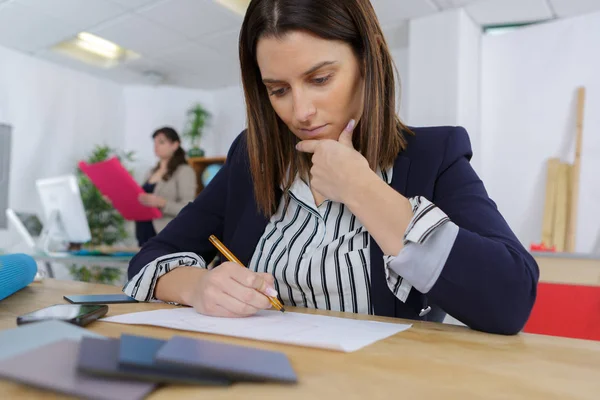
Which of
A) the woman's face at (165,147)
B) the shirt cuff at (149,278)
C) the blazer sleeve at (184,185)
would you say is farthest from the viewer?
the woman's face at (165,147)

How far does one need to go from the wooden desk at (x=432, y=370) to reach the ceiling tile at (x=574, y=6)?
3.96 metres

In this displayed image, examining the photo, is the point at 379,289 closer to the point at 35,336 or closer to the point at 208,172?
the point at 35,336

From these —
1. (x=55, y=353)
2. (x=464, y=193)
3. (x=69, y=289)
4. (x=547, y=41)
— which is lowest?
(x=69, y=289)

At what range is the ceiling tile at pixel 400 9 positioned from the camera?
3889mm

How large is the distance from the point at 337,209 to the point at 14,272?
24.5 inches

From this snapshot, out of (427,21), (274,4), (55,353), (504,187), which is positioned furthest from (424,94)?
(55,353)

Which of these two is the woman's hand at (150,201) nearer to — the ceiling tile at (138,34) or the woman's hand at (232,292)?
the ceiling tile at (138,34)

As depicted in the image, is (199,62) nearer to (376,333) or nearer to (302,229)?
(302,229)

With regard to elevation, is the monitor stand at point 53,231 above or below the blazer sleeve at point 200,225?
below

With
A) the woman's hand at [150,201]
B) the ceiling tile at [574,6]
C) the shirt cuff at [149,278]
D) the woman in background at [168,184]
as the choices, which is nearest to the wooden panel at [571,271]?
the shirt cuff at [149,278]

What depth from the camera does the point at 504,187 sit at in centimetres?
421

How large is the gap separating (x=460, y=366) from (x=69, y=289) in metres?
0.87

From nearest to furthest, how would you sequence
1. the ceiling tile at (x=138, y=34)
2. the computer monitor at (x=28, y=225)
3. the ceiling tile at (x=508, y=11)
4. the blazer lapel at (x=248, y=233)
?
the blazer lapel at (x=248, y=233) < the computer monitor at (x=28, y=225) < the ceiling tile at (x=508, y=11) < the ceiling tile at (x=138, y=34)

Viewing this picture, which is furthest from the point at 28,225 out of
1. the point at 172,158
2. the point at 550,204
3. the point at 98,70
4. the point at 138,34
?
the point at 550,204
